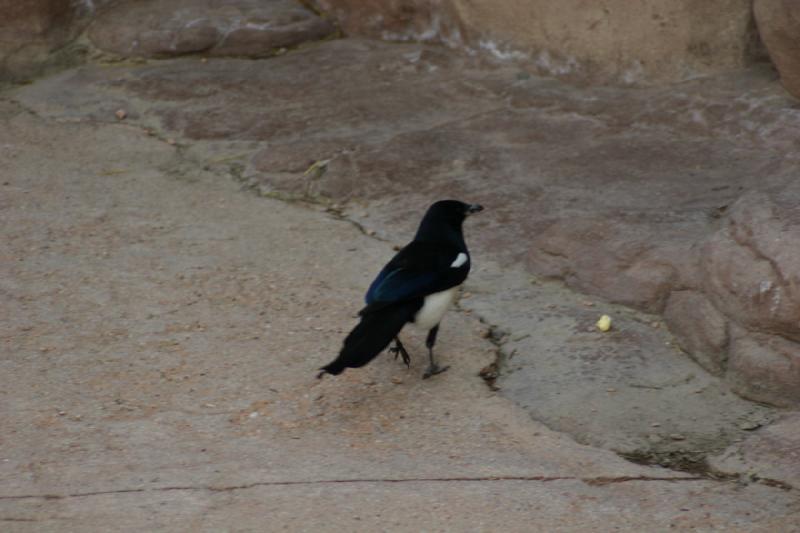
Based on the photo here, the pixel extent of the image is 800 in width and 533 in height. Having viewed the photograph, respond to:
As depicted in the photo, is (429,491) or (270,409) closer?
(429,491)

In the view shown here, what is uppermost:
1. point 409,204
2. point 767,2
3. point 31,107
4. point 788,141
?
point 767,2

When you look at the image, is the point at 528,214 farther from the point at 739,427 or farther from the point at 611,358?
the point at 739,427

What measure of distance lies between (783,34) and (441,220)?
2298 mm

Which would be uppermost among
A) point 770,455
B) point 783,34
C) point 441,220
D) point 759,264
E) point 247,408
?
point 783,34

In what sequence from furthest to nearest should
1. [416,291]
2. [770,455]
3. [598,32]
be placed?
[598,32]
[416,291]
[770,455]

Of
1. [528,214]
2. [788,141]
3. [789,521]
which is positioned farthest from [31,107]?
[789,521]

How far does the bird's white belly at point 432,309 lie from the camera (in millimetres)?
4562

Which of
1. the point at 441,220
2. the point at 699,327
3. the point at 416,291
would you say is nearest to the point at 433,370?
the point at 416,291

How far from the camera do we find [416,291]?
4488 millimetres

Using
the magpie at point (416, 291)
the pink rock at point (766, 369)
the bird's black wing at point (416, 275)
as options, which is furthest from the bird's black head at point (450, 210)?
the pink rock at point (766, 369)

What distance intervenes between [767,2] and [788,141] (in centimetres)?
71

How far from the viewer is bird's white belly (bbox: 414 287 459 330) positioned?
4562mm

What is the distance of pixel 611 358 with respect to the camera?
4648 millimetres

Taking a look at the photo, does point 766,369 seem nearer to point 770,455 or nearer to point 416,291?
point 770,455
